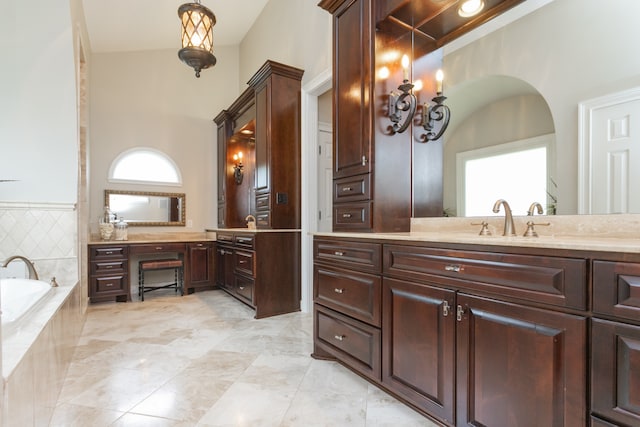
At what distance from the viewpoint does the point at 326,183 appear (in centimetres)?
401

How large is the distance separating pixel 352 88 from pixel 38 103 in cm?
244

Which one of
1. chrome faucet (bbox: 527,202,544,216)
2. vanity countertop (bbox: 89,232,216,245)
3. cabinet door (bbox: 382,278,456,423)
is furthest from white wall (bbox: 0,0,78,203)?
chrome faucet (bbox: 527,202,544,216)

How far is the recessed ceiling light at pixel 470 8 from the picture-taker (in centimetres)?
187

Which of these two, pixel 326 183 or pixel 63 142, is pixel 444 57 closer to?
pixel 326 183

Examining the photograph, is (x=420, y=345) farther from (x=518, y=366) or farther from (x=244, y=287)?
(x=244, y=287)

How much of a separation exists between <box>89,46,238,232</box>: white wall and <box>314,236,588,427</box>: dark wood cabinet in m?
3.92

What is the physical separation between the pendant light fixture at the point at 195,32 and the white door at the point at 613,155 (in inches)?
86.3

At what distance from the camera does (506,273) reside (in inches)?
45.8

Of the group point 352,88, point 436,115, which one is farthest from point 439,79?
point 352,88

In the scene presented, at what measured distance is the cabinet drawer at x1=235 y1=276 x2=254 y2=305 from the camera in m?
3.42

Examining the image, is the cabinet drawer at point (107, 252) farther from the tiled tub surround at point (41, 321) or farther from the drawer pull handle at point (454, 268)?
the drawer pull handle at point (454, 268)

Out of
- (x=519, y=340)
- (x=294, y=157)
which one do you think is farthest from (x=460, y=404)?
(x=294, y=157)

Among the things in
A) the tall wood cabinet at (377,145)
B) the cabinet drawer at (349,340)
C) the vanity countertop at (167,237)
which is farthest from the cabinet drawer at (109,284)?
the tall wood cabinet at (377,145)

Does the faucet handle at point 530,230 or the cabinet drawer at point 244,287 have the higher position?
the faucet handle at point 530,230
